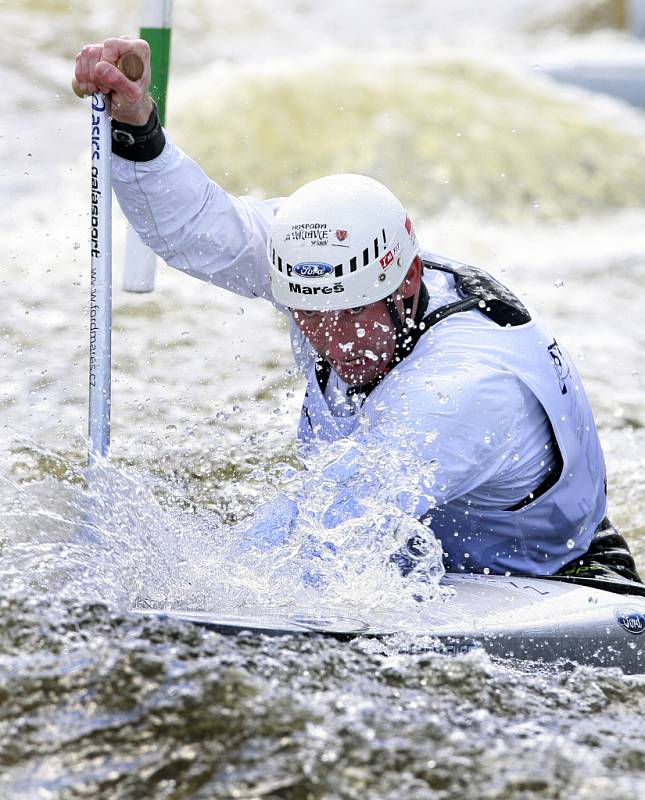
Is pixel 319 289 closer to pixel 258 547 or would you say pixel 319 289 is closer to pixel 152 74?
pixel 258 547

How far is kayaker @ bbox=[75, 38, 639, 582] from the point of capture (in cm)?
323

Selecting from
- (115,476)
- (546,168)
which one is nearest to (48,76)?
Result: (546,168)

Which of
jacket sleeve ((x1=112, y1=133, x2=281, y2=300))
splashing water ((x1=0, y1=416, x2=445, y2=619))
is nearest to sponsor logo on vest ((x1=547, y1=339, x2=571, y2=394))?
splashing water ((x1=0, y1=416, x2=445, y2=619))

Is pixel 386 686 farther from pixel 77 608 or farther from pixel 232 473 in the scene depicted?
pixel 232 473

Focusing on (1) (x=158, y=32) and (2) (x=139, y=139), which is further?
(1) (x=158, y=32)

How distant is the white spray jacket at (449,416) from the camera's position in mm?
3191

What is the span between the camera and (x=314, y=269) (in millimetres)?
3346

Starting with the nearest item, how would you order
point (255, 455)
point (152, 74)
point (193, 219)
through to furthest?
point (193, 219)
point (152, 74)
point (255, 455)

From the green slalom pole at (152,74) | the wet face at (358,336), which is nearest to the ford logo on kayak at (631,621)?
the wet face at (358,336)

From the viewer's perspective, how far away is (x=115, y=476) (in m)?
3.76

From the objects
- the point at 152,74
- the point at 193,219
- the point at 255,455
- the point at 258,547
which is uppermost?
the point at 152,74

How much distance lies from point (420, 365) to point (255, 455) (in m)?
2.44

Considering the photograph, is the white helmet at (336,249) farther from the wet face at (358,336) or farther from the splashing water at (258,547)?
the splashing water at (258,547)

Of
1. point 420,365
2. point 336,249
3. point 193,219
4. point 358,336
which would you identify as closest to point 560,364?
point 420,365
